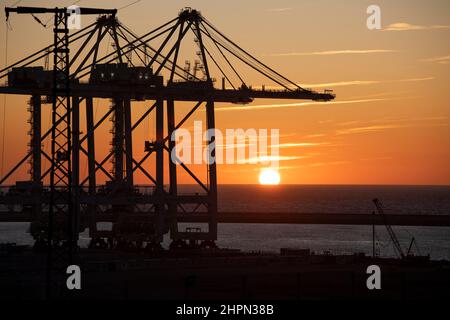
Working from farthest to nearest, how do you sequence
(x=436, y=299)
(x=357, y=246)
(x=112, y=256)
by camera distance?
(x=357, y=246)
(x=112, y=256)
(x=436, y=299)

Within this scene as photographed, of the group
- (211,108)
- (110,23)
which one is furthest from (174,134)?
(110,23)

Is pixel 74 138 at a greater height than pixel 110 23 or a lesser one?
lesser

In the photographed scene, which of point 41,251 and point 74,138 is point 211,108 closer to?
point 74,138

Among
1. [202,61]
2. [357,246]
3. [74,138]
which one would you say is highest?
[202,61]

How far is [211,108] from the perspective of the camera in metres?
122

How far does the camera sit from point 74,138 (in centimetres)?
12512

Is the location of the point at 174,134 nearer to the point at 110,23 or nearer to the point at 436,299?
the point at 110,23
